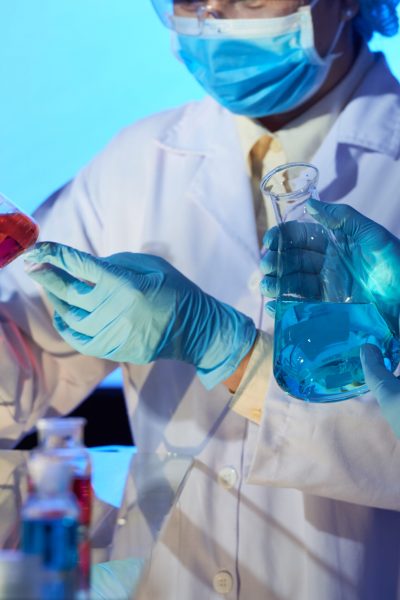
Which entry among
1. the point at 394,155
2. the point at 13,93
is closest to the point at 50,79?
the point at 13,93

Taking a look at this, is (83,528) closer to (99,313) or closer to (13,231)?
Result: (13,231)

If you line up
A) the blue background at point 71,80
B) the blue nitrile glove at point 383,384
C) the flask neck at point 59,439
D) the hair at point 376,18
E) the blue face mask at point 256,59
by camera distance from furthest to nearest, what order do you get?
the blue background at point 71,80, the hair at point 376,18, the blue face mask at point 256,59, the blue nitrile glove at point 383,384, the flask neck at point 59,439

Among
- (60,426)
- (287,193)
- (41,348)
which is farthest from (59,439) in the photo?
(41,348)

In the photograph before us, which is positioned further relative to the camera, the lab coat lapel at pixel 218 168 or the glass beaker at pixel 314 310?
the lab coat lapel at pixel 218 168

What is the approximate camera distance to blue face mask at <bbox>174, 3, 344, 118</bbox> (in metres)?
1.57

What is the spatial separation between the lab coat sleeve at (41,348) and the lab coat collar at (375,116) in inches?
21.2

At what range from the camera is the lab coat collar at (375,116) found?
1.65 meters

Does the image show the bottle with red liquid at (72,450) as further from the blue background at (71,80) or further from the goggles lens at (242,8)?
the blue background at (71,80)

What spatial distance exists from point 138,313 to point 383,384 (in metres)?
0.45

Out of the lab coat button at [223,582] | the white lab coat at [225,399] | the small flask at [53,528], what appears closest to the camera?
the small flask at [53,528]

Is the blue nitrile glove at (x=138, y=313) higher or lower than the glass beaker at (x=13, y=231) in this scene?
lower

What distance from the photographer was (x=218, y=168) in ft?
5.75

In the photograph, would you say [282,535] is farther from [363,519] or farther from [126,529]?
[126,529]

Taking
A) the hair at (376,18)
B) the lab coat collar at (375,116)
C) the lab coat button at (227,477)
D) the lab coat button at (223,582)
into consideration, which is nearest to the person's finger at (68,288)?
the lab coat button at (227,477)
